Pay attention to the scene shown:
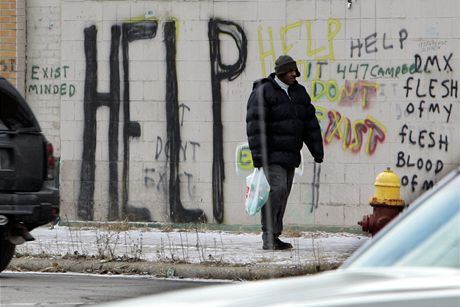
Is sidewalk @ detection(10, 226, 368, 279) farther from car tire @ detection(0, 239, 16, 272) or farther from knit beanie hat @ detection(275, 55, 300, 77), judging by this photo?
knit beanie hat @ detection(275, 55, 300, 77)

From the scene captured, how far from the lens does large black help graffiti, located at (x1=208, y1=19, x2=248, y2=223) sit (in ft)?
52.2

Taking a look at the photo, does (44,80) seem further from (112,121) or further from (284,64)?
(284,64)

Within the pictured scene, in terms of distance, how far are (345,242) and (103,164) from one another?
3.43m

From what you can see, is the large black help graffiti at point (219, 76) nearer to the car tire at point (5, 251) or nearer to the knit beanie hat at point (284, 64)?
the knit beanie hat at point (284, 64)

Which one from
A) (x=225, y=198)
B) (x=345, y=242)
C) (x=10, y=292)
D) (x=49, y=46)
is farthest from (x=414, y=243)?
(x=49, y=46)

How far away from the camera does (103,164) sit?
16.4 meters

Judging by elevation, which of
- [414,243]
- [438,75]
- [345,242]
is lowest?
[345,242]

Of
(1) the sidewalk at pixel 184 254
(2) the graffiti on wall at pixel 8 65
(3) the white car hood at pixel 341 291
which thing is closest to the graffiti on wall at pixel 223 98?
(2) the graffiti on wall at pixel 8 65

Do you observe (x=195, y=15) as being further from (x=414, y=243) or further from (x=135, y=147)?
(x=414, y=243)

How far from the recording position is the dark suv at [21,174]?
10.7 metres

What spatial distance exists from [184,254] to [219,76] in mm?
3557

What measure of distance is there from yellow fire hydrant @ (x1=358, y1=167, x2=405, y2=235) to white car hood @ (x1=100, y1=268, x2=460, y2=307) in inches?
248

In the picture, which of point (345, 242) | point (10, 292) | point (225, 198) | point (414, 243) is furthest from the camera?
point (225, 198)

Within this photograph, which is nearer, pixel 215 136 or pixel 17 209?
pixel 17 209
